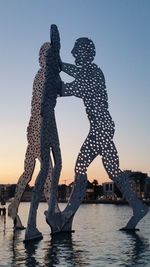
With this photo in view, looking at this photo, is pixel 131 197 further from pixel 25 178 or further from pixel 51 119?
pixel 51 119

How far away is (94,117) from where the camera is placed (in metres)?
25.7

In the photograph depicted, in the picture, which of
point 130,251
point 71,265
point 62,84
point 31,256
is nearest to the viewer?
point 71,265

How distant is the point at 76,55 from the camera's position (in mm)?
26125

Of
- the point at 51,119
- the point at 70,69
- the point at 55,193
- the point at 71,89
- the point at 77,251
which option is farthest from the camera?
the point at 70,69

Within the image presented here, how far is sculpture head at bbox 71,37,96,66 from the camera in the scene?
26.1 metres

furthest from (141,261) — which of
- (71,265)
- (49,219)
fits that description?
(49,219)

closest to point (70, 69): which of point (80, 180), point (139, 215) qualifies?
point (80, 180)

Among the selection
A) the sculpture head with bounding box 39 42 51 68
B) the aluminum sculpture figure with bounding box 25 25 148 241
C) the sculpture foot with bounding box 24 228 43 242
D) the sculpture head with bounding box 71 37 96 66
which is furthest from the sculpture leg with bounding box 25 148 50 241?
the sculpture head with bounding box 71 37 96 66

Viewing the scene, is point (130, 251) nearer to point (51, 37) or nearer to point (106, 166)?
point (106, 166)

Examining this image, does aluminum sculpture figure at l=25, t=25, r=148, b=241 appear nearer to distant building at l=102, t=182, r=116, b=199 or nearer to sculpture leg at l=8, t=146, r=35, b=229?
sculpture leg at l=8, t=146, r=35, b=229

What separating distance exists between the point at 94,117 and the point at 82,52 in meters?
3.41

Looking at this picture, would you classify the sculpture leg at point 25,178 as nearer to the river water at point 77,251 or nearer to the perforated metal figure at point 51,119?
the perforated metal figure at point 51,119

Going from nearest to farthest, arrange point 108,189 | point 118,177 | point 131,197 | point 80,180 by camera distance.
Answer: point 80,180 < point 118,177 < point 131,197 < point 108,189

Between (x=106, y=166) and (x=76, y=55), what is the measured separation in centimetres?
582
